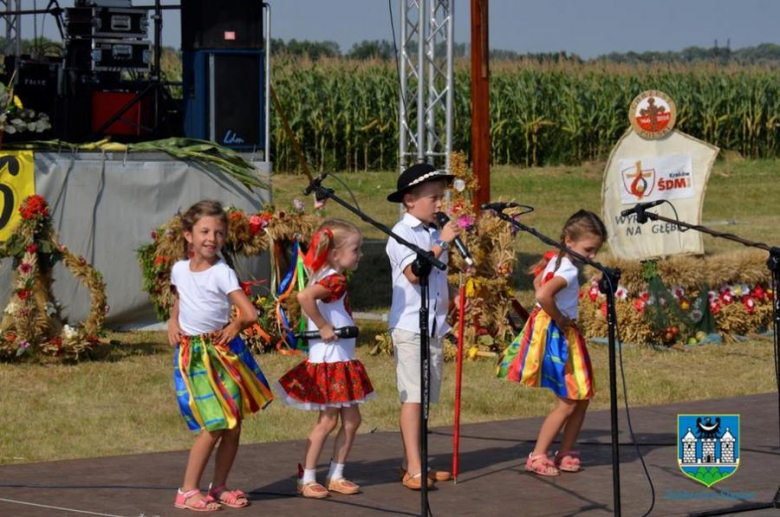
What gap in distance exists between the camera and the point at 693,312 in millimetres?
11656

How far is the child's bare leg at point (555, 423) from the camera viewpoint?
6.97 meters

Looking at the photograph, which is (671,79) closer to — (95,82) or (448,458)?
(95,82)

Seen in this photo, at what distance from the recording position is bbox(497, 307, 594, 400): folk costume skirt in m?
6.93

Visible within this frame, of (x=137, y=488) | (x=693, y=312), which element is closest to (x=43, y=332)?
(x=137, y=488)

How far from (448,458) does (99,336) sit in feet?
13.8

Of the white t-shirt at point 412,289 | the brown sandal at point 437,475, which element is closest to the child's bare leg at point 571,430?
the brown sandal at point 437,475

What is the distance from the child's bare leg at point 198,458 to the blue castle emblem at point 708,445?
87.3 inches

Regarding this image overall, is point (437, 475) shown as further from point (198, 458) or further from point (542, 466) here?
point (198, 458)

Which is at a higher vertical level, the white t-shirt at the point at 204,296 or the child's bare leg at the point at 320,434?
the white t-shirt at the point at 204,296

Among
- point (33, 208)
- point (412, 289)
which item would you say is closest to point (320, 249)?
point (412, 289)

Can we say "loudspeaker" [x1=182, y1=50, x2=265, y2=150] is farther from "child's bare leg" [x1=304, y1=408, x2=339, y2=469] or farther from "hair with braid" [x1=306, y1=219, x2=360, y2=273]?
"child's bare leg" [x1=304, y1=408, x2=339, y2=469]

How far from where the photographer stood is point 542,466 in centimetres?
705

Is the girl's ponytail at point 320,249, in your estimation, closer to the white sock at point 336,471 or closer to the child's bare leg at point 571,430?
the white sock at point 336,471

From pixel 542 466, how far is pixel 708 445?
3.75 feet
